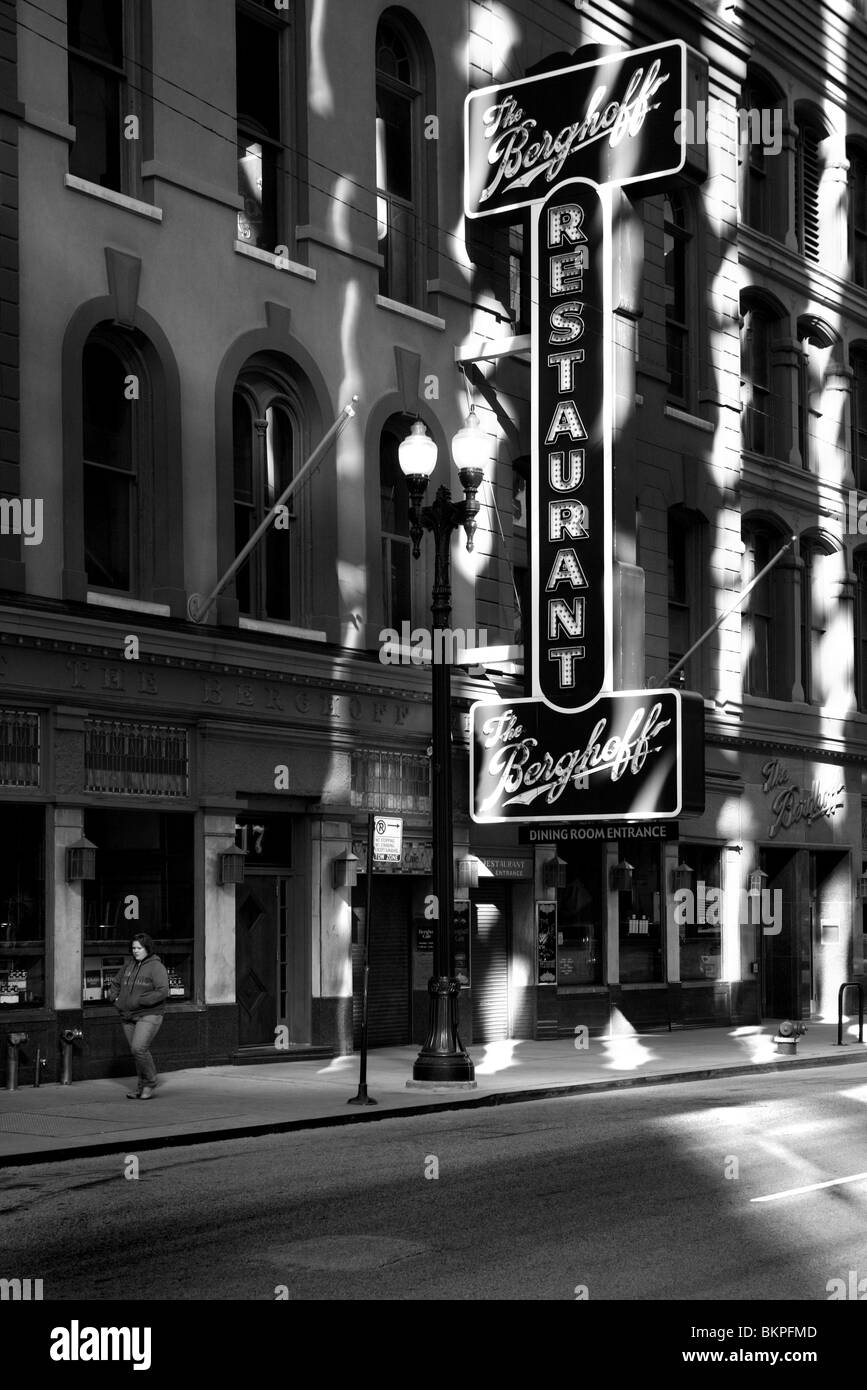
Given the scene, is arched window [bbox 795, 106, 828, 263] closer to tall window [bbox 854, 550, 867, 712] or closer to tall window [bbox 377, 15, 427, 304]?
tall window [bbox 854, 550, 867, 712]

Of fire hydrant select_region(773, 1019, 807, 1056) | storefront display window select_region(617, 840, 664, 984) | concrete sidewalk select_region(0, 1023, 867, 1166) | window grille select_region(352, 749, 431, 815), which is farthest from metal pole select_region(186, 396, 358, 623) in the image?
fire hydrant select_region(773, 1019, 807, 1056)

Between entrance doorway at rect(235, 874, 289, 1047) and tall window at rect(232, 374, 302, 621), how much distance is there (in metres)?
3.73

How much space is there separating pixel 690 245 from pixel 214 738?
16711 millimetres

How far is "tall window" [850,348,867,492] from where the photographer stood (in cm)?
4009

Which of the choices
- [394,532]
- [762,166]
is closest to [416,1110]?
[394,532]

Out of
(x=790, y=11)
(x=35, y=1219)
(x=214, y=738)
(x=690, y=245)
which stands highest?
(x=790, y=11)

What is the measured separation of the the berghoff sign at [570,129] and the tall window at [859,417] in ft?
44.5

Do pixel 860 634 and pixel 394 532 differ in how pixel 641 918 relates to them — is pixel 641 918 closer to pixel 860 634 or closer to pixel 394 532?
pixel 394 532

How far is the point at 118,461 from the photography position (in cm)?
2269

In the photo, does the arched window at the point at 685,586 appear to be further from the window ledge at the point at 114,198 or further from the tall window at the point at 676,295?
the window ledge at the point at 114,198

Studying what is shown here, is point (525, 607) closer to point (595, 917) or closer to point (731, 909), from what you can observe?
point (595, 917)

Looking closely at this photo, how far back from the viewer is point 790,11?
38000mm

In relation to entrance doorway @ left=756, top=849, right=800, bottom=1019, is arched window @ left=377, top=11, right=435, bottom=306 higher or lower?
higher
